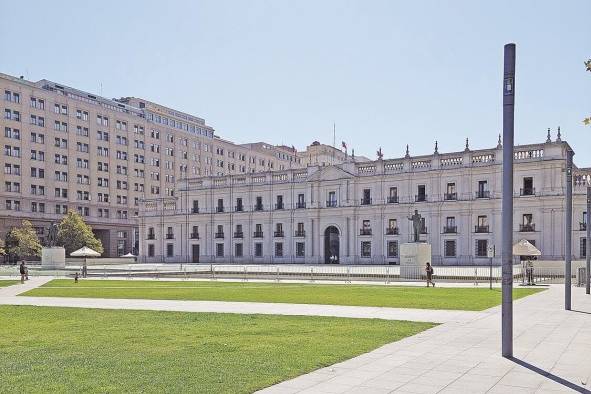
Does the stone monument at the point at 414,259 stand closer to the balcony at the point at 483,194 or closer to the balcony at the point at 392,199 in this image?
the balcony at the point at 483,194

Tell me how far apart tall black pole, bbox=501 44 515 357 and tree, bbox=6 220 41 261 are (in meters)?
74.7

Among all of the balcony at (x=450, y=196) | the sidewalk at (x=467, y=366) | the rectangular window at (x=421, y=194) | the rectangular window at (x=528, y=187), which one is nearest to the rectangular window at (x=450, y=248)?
the balcony at (x=450, y=196)

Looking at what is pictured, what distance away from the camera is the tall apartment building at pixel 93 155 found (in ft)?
279

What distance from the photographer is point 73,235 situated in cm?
7962

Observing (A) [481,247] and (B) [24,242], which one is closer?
(A) [481,247]

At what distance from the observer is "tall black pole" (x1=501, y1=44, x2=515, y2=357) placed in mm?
10922

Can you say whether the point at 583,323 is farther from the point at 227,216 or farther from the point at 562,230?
the point at 227,216

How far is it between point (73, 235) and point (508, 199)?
3020 inches

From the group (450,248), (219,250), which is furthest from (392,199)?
(219,250)

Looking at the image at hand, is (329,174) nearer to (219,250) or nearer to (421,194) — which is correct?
(421,194)

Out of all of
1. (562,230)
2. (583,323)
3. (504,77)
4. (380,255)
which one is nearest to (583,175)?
(562,230)

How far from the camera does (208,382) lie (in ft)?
28.6

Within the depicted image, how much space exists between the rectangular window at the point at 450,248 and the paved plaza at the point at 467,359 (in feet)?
A: 165

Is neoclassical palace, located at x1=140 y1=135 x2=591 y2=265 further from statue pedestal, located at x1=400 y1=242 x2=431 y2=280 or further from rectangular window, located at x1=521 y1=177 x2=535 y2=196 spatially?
statue pedestal, located at x1=400 y1=242 x2=431 y2=280
